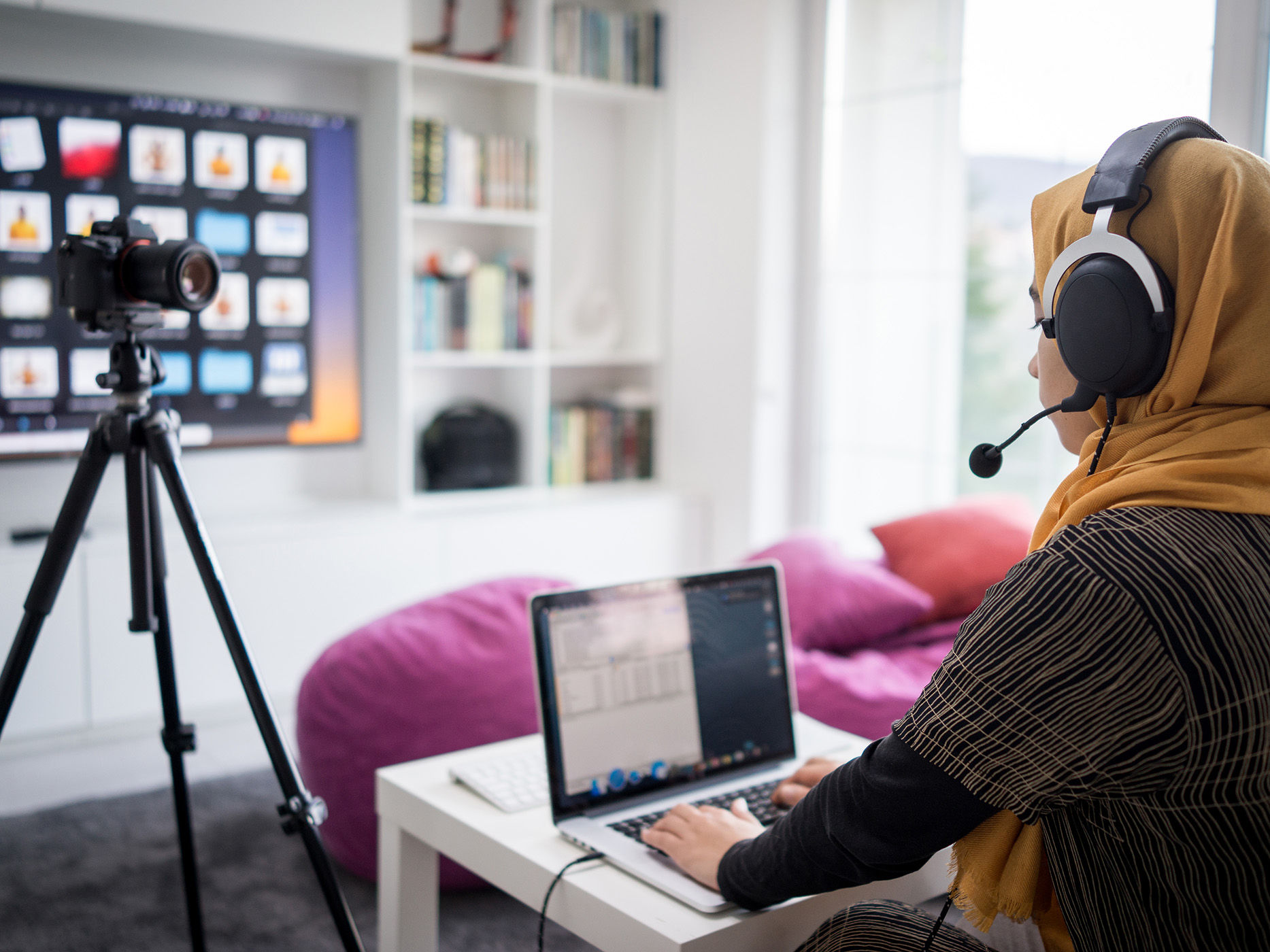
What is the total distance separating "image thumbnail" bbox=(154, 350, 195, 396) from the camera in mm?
3193

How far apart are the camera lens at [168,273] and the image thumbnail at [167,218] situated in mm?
1738

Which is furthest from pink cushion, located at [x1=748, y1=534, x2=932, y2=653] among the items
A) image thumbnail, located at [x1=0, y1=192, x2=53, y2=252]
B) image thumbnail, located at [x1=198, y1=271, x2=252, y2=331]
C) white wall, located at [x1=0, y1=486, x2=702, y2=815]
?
image thumbnail, located at [x1=0, y1=192, x2=53, y2=252]

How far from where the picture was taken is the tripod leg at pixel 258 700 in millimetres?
1460

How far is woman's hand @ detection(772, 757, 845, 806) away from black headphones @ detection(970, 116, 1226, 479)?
1.67 feet

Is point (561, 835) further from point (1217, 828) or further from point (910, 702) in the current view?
point (910, 702)

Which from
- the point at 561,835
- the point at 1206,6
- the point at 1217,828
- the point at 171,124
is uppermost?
the point at 1206,6

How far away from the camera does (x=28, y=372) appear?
2.98 m

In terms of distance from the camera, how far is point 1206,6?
277 centimetres

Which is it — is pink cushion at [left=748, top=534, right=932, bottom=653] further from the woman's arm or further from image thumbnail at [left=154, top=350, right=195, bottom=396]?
image thumbnail at [left=154, top=350, right=195, bottom=396]

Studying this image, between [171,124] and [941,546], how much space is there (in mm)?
2438

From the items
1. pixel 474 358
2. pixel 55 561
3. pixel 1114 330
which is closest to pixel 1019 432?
pixel 1114 330

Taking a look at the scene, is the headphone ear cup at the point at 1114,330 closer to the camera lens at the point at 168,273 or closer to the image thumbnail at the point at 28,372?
the camera lens at the point at 168,273

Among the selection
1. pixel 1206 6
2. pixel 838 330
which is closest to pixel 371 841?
pixel 838 330

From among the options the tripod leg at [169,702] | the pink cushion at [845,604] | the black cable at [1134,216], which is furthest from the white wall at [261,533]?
the black cable at [1134,216]
